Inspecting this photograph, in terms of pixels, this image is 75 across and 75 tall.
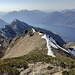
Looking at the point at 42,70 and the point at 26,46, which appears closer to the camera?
the point at 42,70

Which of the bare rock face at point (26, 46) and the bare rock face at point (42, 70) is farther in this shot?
the bare rock face at point (26, 46)

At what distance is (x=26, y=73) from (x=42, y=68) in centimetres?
216

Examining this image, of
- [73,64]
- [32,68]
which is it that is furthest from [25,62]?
[73,64]

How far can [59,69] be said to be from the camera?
23.8m

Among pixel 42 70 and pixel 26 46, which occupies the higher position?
pixel 42 70

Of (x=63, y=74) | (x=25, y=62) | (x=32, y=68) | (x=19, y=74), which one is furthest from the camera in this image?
(x=25, y=62)

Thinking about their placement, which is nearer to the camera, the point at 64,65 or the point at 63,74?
the point at 63,74

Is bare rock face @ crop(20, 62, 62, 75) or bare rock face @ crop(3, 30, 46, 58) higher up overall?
bare rock face @ crop(20, 62, 62, 75)

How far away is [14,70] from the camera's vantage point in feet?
76.7

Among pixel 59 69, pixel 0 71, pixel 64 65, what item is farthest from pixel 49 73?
pixel 0 71

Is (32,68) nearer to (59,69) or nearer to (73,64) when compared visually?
(59,69)

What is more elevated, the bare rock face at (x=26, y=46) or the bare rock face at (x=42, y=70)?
the bare rock face at (x=42, y=70)

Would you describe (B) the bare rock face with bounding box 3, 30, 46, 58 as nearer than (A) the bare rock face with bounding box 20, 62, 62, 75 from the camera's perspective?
No

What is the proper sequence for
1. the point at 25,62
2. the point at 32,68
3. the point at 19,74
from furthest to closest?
the point at 25,62
the point at 32,68
the point at 19,74
